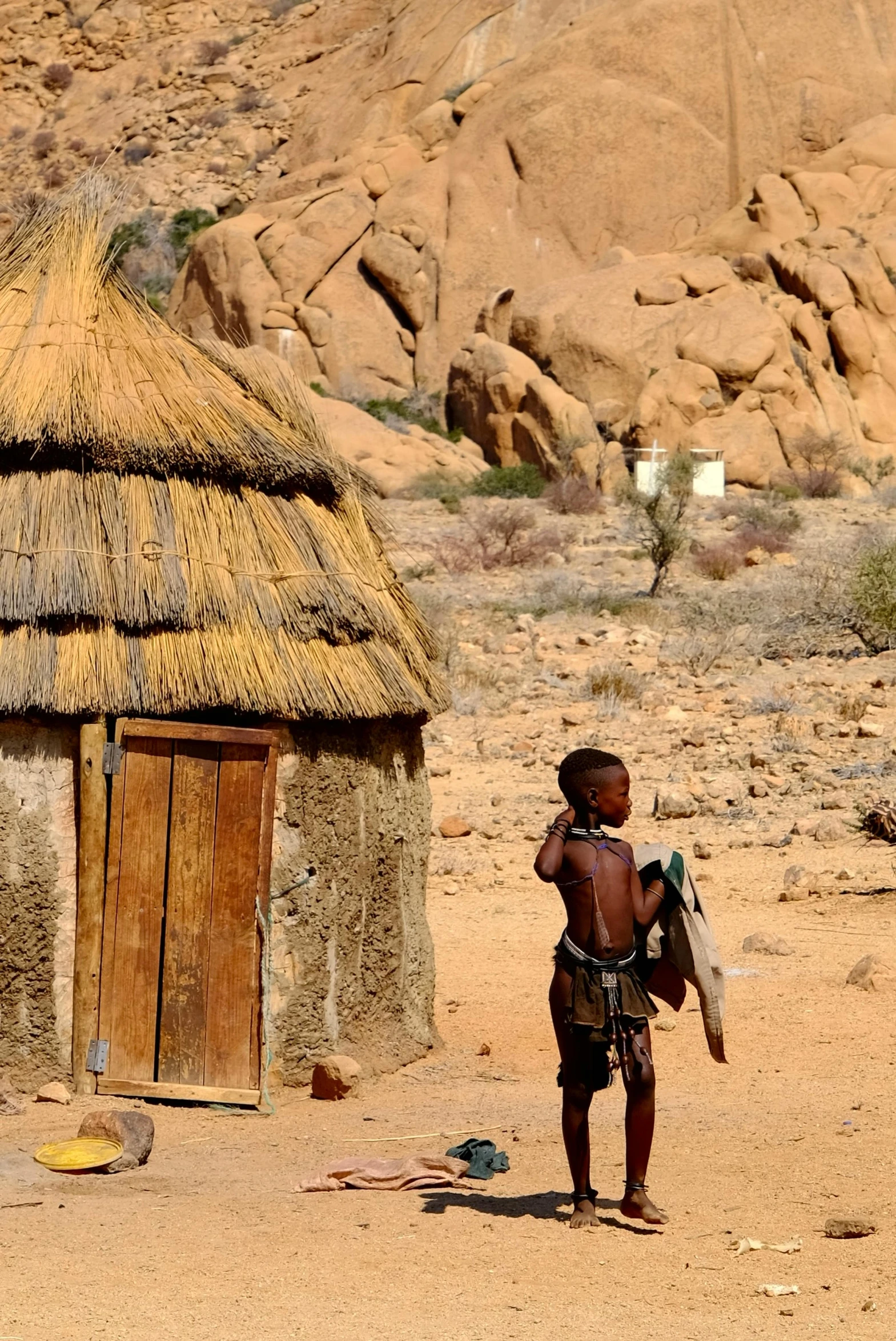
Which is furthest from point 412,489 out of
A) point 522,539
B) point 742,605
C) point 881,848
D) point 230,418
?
point 230,418

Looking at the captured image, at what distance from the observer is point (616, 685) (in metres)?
15.0

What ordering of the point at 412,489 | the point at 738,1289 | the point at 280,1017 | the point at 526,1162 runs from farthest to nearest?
the point at 412,489 → the point at 280,1017 → the point at 526,1162 → the point at 738,1289

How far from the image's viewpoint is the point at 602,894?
15.1 ft

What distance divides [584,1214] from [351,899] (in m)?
2.24

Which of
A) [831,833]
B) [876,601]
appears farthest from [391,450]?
[831,833]

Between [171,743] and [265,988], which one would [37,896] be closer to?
[171,743]

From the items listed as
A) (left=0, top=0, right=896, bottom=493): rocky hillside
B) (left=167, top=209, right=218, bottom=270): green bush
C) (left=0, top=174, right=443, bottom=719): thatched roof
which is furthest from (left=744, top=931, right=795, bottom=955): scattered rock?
(left=167, top=209, right=218, bottom=270): green bush

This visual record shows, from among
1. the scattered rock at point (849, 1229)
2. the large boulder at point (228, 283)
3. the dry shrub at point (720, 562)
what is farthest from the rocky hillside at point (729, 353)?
the scattered rock at point (849, 1229)

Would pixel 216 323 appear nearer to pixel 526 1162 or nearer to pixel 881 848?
pixel 881 848

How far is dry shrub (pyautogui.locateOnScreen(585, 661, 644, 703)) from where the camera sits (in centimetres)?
1487

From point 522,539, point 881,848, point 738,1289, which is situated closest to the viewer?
point 738,1289

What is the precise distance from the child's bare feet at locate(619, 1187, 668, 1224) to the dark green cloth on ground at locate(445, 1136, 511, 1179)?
30.1 inches

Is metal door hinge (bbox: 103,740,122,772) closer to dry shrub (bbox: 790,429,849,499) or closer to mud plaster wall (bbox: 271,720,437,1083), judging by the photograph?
mud plaster wall (bbox: 271,720,437,1083)

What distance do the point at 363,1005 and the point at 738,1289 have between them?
2.81 metres
